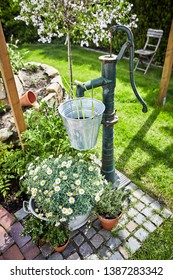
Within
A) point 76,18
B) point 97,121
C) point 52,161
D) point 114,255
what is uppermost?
point 76,18

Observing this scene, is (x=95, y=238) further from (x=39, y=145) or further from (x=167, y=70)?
(x=167, y=70)

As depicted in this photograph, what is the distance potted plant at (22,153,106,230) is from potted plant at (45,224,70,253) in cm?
7

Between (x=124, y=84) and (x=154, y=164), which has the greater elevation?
(x=124, y=84)

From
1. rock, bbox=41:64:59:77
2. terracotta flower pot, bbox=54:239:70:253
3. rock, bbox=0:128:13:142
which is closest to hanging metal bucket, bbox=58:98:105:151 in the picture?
terracotta flower pot, bbox=54:239:70:253

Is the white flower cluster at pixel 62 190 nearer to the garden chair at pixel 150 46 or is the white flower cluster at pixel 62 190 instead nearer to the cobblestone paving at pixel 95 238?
the cobblestone paving at pixel 95 238

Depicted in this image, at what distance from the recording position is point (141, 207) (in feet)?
7.50

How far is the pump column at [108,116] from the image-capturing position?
5.23 ft

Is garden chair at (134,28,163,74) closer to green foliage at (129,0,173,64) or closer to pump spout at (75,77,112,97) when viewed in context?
green foliage at (129,0,173,64)

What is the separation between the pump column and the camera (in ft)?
5.23

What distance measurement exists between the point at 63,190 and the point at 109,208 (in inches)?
18.0
